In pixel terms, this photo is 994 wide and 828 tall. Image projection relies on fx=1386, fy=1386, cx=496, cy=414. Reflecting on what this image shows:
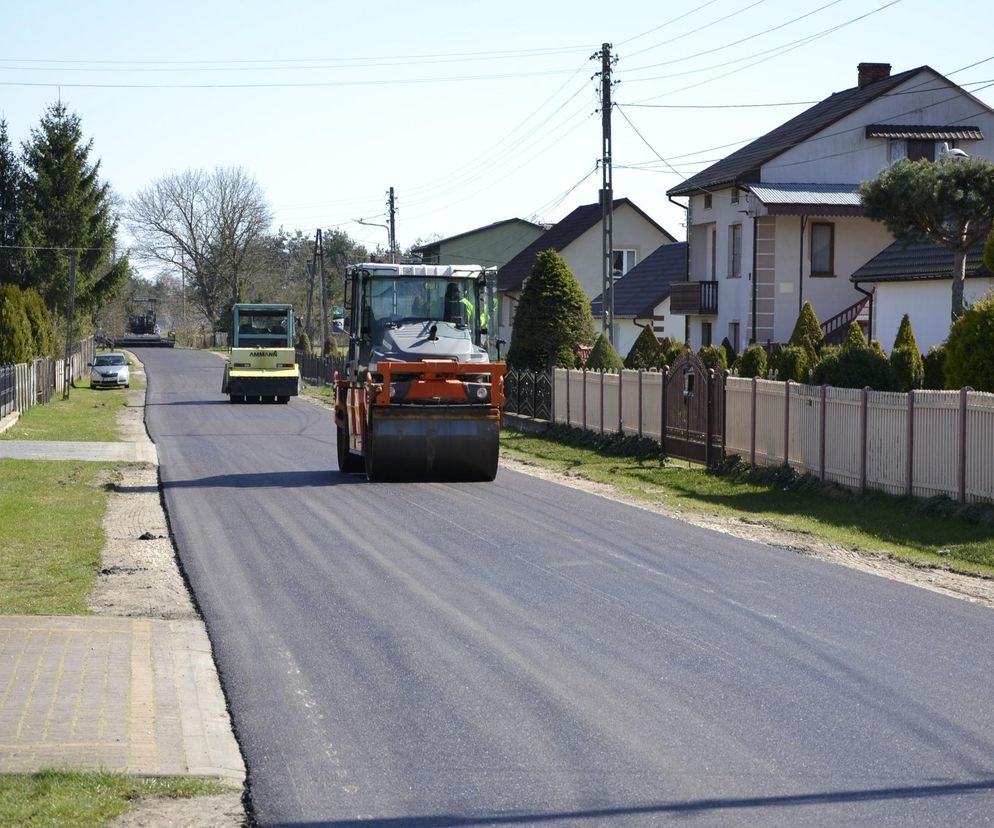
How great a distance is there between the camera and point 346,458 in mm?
23938

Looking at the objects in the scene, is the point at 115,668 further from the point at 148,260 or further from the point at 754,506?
the point at 148,260

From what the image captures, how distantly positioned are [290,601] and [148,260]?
114 metres

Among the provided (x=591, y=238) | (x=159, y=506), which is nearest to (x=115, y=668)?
(x=159, y=506)

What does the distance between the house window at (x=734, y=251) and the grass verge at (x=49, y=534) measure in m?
26.6

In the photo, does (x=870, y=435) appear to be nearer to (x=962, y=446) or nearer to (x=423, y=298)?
(x=962, y=446)

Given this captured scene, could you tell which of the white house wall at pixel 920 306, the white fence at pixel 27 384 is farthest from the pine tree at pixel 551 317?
the white fence at pixel 27 384

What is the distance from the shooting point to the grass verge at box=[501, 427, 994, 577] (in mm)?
15281

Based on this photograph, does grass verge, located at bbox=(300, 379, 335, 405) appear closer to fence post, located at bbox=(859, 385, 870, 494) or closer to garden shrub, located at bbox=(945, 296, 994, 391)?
fence post, located at bbox=(859, 385, 870, 494)

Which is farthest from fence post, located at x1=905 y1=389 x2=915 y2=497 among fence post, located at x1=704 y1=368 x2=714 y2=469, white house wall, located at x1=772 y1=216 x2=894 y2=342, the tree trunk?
white house wall, located at x1=772 y1=216 x2=894 y2=342

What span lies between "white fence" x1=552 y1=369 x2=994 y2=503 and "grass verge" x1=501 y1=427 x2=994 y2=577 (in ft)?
1.06

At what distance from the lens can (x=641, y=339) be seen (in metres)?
40.1

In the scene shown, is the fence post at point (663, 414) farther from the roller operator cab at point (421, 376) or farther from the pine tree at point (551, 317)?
the pine tree at point (551, 317)

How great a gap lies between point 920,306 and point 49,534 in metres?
25.9

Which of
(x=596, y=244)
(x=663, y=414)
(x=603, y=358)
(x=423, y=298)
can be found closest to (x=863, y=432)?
(x=663, y=414)
